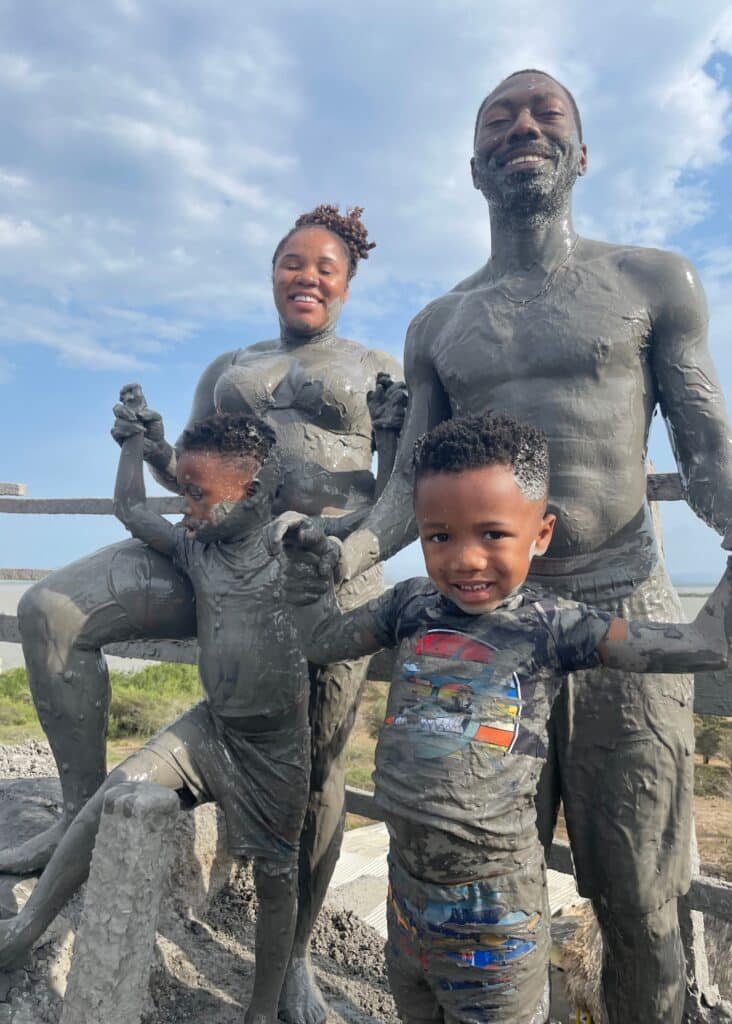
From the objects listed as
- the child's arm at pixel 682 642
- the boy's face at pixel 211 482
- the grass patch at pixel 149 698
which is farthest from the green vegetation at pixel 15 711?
the child's arm at pixel 682 642

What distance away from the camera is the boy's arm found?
2.15 metres

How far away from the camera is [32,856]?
7.33 feet

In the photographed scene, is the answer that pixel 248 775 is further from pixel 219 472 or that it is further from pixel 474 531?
pixel 474 531

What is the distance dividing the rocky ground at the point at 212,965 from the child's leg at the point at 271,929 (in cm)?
39

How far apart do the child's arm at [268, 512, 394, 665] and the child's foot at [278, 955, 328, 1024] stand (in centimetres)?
131

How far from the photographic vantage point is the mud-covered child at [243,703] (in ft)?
6.48

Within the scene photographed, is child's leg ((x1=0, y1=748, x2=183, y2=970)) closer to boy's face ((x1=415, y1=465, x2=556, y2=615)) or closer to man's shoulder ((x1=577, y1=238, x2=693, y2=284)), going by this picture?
boy's face ((x1=415, y1=465, x2=556, y2=615))

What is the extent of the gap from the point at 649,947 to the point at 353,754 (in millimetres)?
10751

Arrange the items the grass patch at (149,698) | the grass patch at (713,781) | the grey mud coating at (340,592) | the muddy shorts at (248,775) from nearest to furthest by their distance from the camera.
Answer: the muddy shorts at (248,775) → the grey mud coating at (340,592) → the grass patch at (149,698) → the grass patch at (713,781)

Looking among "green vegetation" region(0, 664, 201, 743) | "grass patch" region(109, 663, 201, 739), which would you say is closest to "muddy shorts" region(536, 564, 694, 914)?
"grass patch" region(109, 663, 201, 739)

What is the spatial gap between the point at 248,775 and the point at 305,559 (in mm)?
760

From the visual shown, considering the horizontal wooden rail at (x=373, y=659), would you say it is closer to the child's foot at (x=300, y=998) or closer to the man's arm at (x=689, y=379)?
the man's arm at (x=689, y=379)

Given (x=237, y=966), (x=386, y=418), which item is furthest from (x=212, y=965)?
(x=386, y=418)

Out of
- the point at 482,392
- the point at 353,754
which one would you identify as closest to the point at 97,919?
the point at 482,392
